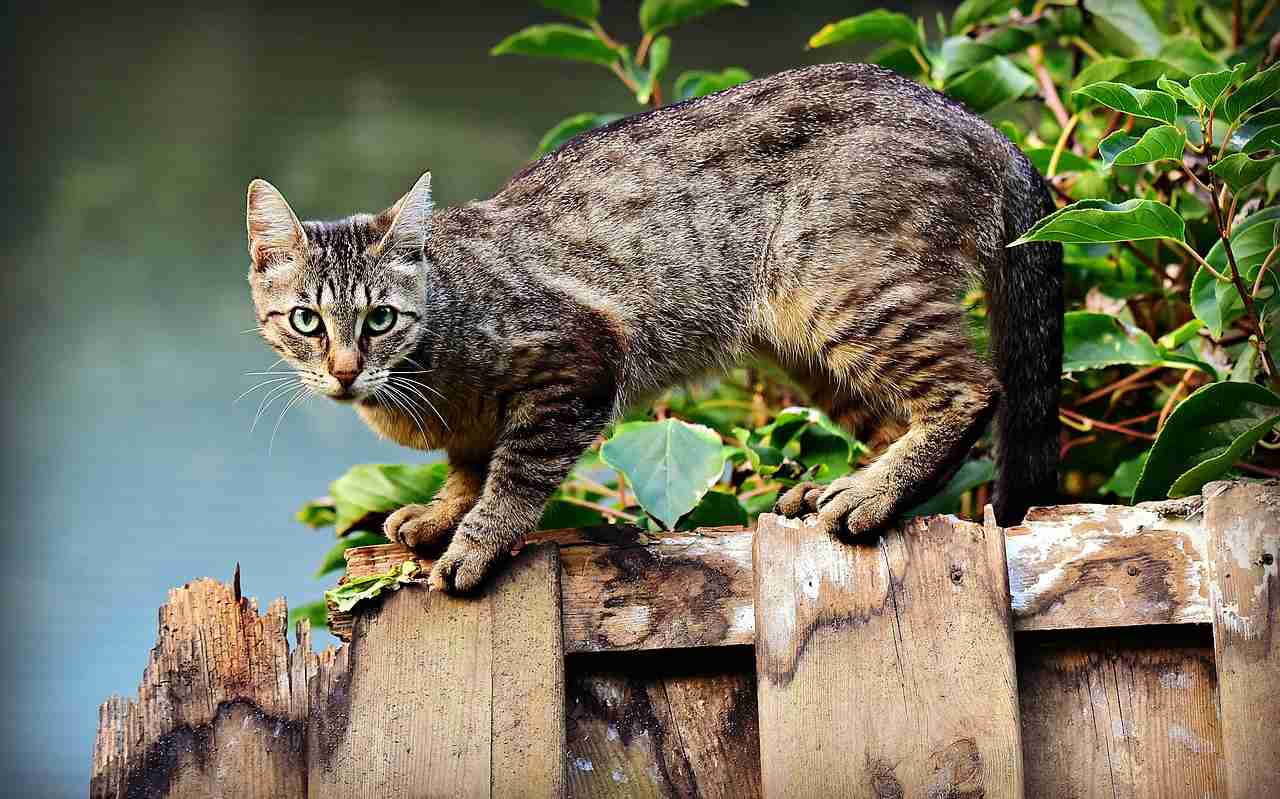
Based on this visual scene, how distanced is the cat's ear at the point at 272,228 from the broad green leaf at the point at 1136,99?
143 centimetres

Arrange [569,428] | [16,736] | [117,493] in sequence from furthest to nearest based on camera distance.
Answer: [117,493] → [16,736] → [569,428]

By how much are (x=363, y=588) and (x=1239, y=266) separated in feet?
5.49

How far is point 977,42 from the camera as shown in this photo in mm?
3246

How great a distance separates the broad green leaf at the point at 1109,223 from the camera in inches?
75.6

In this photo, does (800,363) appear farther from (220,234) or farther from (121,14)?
(121,14)

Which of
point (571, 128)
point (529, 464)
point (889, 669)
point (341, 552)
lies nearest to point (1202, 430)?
point (889, 669)

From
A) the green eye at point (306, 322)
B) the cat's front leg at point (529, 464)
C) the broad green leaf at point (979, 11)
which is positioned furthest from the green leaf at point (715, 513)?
the broad green leaf at point (979, 11)

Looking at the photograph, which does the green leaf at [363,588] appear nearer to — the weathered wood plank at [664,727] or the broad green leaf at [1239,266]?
the weathered wood plank at [664,727]

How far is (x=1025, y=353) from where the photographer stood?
2.59 metres

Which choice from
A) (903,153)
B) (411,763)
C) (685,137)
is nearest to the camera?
(411,763)

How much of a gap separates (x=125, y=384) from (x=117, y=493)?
0.36m

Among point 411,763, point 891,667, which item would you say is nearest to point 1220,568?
point 891,667

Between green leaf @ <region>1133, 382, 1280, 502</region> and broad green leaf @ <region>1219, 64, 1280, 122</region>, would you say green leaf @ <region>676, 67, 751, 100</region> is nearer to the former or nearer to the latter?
broad green leaf @ <region>1219, 64, 1280, 122</region>

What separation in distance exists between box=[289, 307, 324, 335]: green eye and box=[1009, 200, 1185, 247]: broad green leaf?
127 cm
